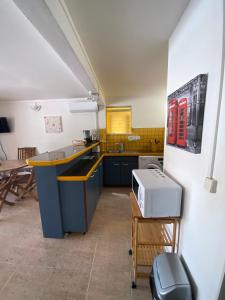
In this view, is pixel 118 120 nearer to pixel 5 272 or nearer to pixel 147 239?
pixel 147 239

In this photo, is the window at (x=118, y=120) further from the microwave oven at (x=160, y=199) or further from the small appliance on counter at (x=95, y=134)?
the microwave oven at (x=160, y=199)

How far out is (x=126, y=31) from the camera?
1.32m

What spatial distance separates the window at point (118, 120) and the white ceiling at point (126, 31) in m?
1.70

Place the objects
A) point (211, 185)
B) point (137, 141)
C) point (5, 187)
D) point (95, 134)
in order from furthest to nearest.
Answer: point (137, 141), point (95, 134), point (5, 187), point (211, 185)

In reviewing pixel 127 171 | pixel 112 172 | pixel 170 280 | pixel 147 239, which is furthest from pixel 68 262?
pixel 127 171

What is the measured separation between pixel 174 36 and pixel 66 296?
2553 millimetres

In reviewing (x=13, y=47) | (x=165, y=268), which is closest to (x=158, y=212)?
(x=165, y=268)

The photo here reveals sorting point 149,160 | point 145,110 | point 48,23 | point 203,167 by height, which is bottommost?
point 149,160

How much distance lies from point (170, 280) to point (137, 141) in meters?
3.19

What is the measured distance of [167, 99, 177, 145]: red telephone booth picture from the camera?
4.20 ft

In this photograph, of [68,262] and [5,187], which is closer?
[68,262]

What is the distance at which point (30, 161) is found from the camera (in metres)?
1.72

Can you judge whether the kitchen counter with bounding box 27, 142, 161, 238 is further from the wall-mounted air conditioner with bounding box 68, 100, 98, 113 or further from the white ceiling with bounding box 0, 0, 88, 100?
the wall-mounted air conditioner with bounding box 68, 100, 98, 113

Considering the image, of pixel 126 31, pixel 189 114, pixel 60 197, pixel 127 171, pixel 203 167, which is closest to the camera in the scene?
pixel 203 167
